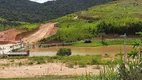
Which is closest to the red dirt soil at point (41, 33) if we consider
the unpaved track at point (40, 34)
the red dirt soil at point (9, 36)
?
the unpaved track at point (40, 34)

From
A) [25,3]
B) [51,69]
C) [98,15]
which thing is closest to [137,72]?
[51,69]

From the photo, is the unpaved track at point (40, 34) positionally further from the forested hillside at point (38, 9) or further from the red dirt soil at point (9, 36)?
the forested hillside at point (38, 9)

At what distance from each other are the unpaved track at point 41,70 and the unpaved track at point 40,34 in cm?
3644

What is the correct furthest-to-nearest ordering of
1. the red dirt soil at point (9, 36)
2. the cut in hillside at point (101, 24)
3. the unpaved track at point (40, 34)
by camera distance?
the red dirt soil at point (9, 36), the unpaved track at point (40, 34), the cut in hillside at point (101, 24)

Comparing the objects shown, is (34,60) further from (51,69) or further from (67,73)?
(67,73)

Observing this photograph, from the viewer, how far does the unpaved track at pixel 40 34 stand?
72606mm

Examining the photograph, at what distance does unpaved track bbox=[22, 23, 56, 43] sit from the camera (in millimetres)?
72606

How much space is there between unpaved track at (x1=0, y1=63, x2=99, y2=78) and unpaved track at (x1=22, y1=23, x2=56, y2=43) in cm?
3644

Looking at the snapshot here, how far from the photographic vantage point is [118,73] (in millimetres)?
7992

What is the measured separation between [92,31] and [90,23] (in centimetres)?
594

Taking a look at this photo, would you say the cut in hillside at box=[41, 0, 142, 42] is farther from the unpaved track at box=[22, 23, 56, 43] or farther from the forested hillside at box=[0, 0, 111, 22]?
the forested hillside at box=[0, 0, 111, 22]

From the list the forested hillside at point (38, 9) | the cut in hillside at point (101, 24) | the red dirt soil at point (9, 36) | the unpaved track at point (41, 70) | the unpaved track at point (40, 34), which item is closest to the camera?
the unpaved track at point (41, 70)

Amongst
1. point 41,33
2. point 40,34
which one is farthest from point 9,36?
point 41,33

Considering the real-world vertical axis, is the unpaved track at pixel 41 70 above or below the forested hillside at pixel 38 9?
below
